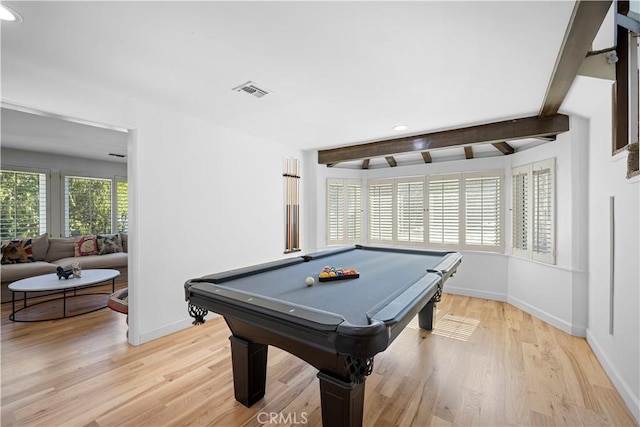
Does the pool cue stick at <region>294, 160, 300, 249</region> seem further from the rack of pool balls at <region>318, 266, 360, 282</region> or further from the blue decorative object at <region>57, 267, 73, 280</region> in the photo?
the blue decorative object at <region>57, 267, 73, 280</region>

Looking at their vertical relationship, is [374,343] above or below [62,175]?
below

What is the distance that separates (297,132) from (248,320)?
113 inches

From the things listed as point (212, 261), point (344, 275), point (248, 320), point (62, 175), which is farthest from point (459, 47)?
point (62, 175)

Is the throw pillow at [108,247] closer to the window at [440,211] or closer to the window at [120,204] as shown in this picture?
the window at [120,204]

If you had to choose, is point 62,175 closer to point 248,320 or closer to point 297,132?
point 297,132

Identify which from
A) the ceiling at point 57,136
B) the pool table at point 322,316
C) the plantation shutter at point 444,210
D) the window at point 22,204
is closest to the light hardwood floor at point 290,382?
the pool table at point 322,316

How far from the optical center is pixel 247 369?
6.03 ft

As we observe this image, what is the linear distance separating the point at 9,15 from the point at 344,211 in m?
4.39

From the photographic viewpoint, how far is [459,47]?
1829 millimetres

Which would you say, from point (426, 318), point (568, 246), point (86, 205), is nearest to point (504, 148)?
point (568, 246)

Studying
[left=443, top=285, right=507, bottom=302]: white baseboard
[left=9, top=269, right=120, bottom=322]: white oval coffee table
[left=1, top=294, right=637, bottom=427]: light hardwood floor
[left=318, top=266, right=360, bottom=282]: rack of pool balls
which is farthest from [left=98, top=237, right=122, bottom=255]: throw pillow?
[left=443, top=285, right=507, bottom=302]: white baseboard

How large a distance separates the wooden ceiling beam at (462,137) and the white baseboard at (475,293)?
2.26 metres

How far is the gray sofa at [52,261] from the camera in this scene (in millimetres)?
3961

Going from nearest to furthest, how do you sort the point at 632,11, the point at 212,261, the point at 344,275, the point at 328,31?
the point at 632,11 → the point at 328,31 → the point at 344,275 → the point at 212,261
